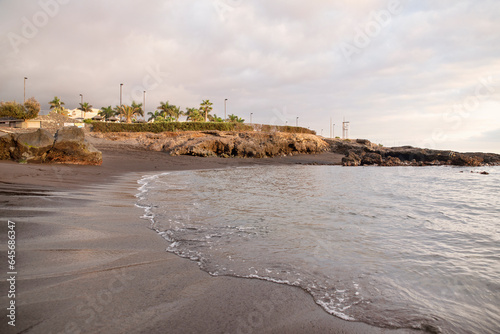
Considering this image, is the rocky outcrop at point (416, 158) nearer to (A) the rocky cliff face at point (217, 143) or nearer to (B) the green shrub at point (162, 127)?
(A) the rocky cliff face at point (217, 143)

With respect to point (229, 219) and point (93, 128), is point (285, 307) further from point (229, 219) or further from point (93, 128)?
point (93, 128)

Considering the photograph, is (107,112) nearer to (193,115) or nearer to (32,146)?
(193,115)

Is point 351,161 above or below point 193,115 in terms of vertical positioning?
below

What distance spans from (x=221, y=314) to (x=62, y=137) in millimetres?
13473

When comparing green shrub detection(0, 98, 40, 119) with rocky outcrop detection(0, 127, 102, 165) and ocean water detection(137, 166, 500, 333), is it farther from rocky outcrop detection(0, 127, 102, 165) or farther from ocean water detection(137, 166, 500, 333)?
ocean water detection(137, 166, 500, 333)

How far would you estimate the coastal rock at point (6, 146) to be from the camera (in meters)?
10.8

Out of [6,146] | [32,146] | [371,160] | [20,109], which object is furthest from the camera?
[20,109]

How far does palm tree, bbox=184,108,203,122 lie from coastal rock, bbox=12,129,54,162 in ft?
171

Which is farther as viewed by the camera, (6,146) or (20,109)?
(20,109)

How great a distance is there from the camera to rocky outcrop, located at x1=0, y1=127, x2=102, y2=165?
36.0 ft

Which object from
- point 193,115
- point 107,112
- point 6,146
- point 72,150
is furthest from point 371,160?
point 107,112

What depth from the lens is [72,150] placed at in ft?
40.0

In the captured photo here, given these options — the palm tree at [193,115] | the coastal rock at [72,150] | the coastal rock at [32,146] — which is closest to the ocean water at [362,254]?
the coastal rock at [72,150]

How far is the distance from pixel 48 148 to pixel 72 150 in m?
0.88
